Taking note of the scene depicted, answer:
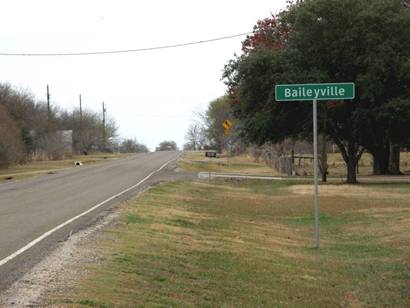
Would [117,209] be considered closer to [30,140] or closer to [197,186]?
[197,186]

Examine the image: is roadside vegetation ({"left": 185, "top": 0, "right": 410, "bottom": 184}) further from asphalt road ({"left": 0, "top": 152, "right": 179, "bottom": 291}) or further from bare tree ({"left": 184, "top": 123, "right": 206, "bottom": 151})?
bare tree ({"left": 184, "top": 123, "right": 206, "bottom": 151})

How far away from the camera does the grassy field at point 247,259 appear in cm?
772

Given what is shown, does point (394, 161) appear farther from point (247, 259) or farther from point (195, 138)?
point (195, 138)

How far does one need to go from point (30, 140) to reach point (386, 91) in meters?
47.6

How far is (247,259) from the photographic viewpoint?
10625 mm

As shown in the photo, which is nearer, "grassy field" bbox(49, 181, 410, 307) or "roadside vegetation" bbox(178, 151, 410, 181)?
"grassy field" bbox(49, 181, 410, 307)

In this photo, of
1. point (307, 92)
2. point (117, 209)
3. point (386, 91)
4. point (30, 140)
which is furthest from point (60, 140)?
point (307, 92)

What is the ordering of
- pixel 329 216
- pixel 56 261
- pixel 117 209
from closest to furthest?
1. pixel 56 261
2. pixel 117 209
3. pixel 329 216

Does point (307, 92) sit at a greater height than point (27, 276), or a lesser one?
greater

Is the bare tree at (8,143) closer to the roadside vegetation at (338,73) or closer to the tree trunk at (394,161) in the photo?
the roadside vegetation at (338,73)

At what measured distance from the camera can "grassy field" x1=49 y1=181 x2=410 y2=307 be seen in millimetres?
7719

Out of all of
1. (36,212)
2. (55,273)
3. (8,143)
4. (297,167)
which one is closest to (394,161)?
(297,167)

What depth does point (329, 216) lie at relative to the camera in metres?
18.7

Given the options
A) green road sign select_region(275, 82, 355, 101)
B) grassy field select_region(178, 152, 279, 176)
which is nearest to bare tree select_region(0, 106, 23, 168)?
grassy field select_region(178, 152, 279, 176)
